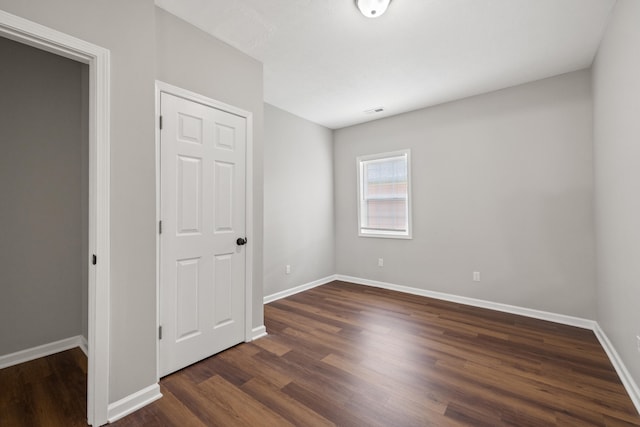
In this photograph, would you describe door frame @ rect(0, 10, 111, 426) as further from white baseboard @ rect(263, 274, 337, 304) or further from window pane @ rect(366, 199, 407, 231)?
window pane @ rect(366, 199, 407, 231)

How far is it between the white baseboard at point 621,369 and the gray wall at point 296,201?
3.48 meters

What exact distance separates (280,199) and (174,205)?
2.08 metres

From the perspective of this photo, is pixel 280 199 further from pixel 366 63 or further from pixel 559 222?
pixel 559 222

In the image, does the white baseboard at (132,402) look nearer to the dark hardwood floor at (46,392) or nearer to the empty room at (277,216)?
the empty room at (277,216)

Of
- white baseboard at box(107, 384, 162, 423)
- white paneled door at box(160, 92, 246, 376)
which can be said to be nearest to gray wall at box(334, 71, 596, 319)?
white paneled door at box(160, 92, 246, 376)

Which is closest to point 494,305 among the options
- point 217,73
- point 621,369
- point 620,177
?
point 621,369

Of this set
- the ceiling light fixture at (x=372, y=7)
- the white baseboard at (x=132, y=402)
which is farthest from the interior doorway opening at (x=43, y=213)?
the ceiling light fixture at (x=372, y=7)

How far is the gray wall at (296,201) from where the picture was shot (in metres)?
4.05

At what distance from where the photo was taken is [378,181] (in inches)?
188

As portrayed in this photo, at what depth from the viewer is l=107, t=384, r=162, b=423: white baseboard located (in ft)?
5.64

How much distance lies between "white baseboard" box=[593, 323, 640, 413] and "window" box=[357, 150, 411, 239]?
229cm

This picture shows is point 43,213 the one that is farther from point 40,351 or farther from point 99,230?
point 99,230

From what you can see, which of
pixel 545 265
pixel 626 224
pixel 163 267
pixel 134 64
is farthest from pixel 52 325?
pixel 545 265

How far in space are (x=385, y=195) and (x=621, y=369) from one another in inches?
126
